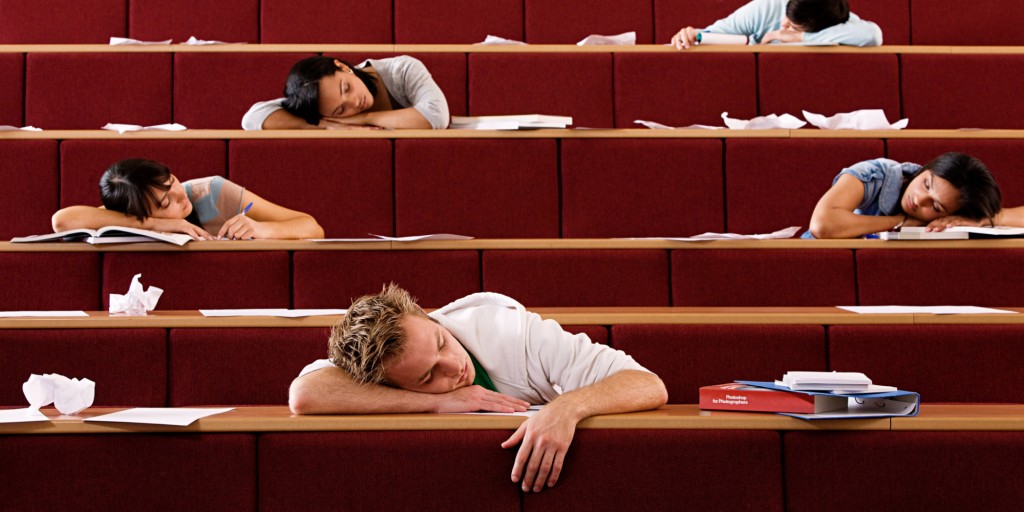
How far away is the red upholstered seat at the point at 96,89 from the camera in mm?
1710

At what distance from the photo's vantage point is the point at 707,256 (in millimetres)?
1272

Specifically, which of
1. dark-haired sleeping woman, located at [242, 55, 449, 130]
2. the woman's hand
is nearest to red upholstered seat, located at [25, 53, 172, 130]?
dark-haired sleeping woman, located at [242, 55, 449, 130]

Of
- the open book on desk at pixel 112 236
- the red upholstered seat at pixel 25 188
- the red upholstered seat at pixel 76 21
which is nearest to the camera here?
the open book on desk at pixel 112 236

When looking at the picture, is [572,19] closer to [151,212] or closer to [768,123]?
[768,123]

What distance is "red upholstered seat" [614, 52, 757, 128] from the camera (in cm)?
172

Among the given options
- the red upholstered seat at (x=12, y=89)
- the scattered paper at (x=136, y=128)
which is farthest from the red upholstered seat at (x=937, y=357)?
the red upholstered seat at (x=12, y=89)

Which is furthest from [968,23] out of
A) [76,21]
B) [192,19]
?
[76,21]

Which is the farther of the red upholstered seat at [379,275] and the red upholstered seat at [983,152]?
the red upholstered seat at [983,152]

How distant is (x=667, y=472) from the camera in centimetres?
74

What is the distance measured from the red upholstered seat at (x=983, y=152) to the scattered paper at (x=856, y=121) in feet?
0.26

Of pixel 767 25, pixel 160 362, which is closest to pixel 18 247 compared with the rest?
pixel 160 362

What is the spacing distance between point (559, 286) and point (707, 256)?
0.63 ft

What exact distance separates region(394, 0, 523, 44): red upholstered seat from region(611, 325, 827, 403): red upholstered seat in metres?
1.10

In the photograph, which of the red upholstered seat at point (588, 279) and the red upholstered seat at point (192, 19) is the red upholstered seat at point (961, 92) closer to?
the red upholstered seat at point (588, 279)
